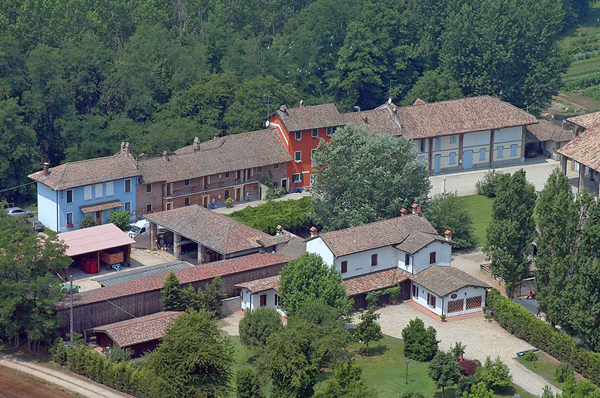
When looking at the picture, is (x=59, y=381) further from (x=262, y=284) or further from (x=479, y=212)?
(x=479, y=212)

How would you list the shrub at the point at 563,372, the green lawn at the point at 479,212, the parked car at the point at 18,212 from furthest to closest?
the parked car at the point at 18,212
the green lawn at the point at 479,212
the shrub at the point at 563,372

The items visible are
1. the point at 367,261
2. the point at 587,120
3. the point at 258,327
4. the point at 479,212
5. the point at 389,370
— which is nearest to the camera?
the point at 389,370

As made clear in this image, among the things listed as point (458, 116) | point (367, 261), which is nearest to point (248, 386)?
point (367, 261)

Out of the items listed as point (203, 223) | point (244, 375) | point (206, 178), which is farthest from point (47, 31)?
point (244, 375)

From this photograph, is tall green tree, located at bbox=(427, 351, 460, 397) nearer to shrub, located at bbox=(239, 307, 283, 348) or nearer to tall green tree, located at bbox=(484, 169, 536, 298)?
shrub, located at bbox=(239, 307, 283, 348)

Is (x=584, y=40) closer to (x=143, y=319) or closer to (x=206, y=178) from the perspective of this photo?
(x=206, y=178)

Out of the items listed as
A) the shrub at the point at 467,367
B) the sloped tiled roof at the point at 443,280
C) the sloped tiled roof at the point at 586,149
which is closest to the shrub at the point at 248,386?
the shrub at the point at 467,367

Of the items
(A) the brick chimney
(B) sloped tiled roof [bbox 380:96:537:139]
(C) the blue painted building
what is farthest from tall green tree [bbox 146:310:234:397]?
(B) sloped tiled roof [bbox 380:96:537:139]

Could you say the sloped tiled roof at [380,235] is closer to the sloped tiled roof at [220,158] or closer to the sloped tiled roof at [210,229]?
the sloped tiled roof at [210,229]
